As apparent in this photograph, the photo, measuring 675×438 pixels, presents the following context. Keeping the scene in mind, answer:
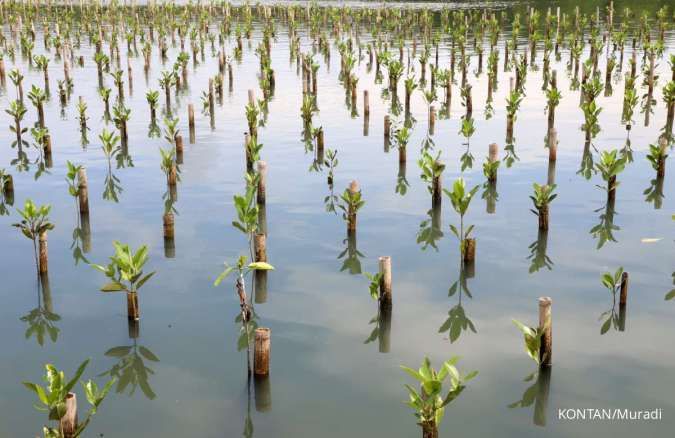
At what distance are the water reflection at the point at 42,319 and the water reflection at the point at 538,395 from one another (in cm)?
583

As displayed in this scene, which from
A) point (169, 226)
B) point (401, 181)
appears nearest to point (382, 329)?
point (169, 226)

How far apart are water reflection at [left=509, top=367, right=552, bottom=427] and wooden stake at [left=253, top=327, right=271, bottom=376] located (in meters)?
2.69

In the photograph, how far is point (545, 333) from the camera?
28.0ft

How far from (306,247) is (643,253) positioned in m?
5.56

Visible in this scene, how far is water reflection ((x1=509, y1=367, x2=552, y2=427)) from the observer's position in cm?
803

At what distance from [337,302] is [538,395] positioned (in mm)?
3342

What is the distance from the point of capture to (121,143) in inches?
797

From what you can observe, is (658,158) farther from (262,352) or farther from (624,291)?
(262,352)

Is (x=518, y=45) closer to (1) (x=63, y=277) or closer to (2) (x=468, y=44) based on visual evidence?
(2) (x=468, y=44)

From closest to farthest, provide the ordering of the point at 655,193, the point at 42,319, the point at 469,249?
the point at 42,319
the point at 469,249
the point at 655,193

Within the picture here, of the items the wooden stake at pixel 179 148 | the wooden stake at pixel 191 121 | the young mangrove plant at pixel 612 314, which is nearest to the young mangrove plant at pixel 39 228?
the wooden stake at pixel 179 148

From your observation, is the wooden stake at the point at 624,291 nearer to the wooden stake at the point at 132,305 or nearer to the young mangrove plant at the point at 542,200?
the young mangrove plant at the point at 542,200

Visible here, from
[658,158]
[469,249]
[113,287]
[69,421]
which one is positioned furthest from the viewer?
[658,158]

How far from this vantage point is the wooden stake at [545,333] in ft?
27.1
